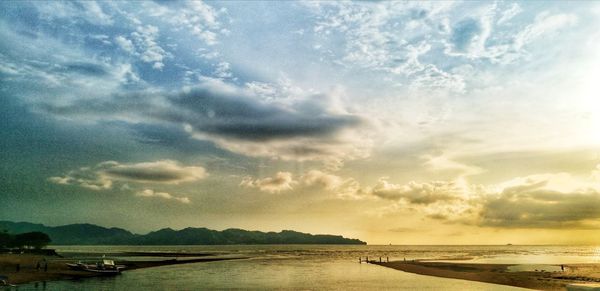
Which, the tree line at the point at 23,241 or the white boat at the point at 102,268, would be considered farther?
the tree line at the point at 23,241

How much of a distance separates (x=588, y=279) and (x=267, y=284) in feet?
176

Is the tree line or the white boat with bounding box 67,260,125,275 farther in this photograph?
the tree line

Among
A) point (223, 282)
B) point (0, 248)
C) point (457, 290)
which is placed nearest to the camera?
point (457, 290)

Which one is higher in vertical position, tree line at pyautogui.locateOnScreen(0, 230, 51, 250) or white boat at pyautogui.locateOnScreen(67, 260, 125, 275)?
tree line at pyautogui.locateOnScreen(0, 230, 51, 250)

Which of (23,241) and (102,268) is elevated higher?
(23,241)

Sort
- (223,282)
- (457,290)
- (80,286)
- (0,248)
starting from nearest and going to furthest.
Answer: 1. (457,290)
2. (80,286)
3. (223,282)
4. (0,248)

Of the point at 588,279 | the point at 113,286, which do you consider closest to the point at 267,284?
the point at 113,286

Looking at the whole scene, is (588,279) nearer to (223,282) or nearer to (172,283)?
(223,282)

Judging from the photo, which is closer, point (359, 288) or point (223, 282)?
point (359, 288)

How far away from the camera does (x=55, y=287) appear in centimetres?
5897

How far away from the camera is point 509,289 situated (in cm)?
5678

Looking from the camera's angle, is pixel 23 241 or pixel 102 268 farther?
pixel 23 241

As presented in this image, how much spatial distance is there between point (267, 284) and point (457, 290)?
27.5m

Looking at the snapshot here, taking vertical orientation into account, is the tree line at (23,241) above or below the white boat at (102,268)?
above
